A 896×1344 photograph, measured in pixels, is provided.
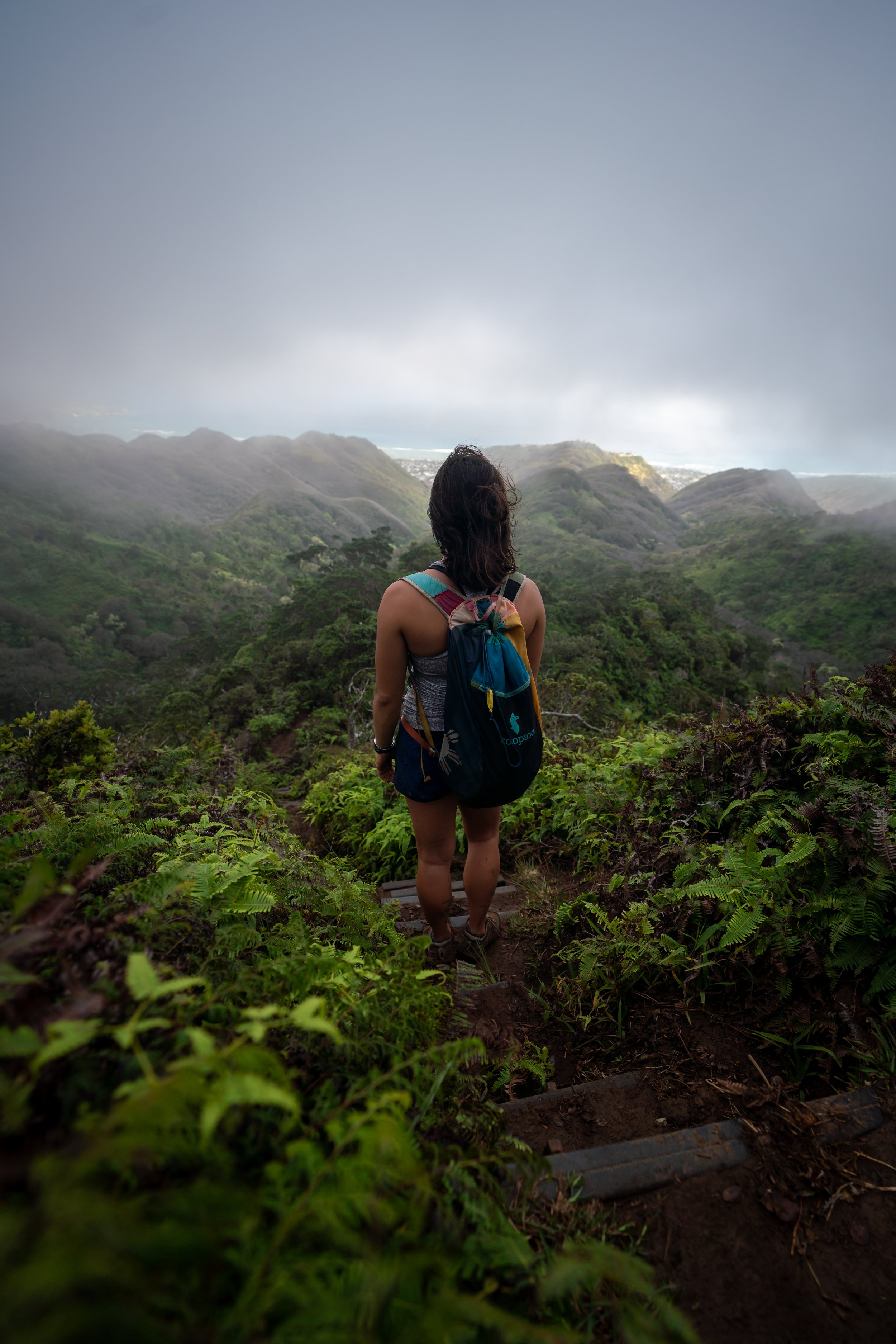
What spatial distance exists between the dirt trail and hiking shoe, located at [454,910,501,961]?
2.53 ft

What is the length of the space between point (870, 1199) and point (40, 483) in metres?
86.7

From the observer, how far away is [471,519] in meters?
2.24

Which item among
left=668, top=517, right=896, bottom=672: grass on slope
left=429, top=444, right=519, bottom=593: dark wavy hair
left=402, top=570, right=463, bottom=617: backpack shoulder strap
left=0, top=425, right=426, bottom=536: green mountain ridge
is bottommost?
left=668, top=517, right=896, bottom=672: grass on slope

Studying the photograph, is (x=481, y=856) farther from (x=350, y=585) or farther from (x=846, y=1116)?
(x=350, y=585)

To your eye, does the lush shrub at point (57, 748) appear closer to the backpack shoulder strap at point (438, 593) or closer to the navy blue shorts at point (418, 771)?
the navy blue shorts at point (418, 771)

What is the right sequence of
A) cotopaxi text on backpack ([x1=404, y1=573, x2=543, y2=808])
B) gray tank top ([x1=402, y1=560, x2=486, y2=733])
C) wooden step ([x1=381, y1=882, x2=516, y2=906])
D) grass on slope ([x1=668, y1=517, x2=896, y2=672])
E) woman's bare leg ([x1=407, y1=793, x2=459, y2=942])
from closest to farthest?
1. cotopaxi text on backpack ([x1=404, y1=573, x2=543, y2=808])
2. gray tank top ([x1=402, y1=560, x2=486, y2=733])
3. woman's bare leg ([x1=407, y1=793, x2=459, y2=942])
4. wooden step ([x1=381, y1=882, x2=516, y2=906])
5. grass on slope ([x1=668, y1=517, x2=896, y2=672])

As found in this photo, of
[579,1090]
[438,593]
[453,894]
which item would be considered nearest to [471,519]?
[438,593]

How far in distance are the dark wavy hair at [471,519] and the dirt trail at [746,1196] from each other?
1.99 m

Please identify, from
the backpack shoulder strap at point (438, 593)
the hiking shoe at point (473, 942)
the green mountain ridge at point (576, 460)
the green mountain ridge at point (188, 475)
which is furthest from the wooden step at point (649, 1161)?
the green mountain ridge at point (576, 460)

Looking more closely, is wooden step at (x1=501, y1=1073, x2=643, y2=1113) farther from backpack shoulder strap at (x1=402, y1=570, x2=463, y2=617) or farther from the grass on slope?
the grass on slope

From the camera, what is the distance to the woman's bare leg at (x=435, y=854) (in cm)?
262

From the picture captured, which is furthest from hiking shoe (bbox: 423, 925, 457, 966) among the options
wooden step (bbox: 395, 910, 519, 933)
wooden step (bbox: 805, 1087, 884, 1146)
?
wooden step (bbox: 805, 1087, 884, 1146)

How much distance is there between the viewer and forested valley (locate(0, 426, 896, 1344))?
74 centimetres

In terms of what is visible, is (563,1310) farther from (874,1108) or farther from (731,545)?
(731,545)
